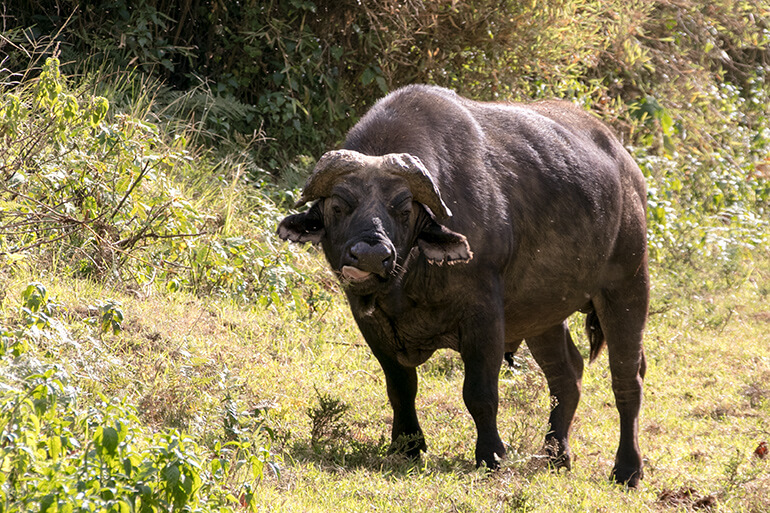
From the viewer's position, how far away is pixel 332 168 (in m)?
5.14

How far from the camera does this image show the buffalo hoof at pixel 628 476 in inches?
242

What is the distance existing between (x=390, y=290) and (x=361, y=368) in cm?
220

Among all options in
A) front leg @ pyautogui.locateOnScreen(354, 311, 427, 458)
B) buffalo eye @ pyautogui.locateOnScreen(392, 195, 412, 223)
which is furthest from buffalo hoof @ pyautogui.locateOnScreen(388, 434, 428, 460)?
buffalo eye @ pyautogui.locateOnScreen(392, 195, 412, 223)

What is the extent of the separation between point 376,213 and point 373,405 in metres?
2.12

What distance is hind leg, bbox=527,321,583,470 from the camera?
6660mm

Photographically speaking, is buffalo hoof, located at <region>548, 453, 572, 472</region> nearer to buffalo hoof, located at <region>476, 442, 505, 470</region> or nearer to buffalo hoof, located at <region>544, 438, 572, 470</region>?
buffalo hoof, located at <region>544, 438, 572, 470</region>

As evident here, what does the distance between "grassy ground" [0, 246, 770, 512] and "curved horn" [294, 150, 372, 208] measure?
3.75 ft

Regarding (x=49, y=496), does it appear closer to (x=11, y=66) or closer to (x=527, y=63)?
(x=11, y=66)

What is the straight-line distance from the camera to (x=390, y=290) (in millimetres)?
5344

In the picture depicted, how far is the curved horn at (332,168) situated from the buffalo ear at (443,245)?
1.65ft

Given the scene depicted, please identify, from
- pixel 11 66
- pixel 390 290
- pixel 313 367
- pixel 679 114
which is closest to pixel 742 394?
pixel 313 367

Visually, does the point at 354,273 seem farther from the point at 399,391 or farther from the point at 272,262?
the point at 272,262

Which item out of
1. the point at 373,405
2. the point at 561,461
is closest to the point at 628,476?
the point at 561,461

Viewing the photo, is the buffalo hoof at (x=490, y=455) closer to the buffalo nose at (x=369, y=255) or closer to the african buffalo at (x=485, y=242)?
the african buffalo at (x=485, y=242)
